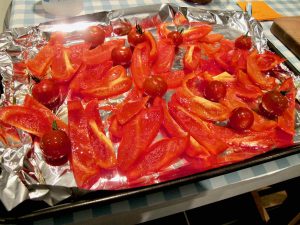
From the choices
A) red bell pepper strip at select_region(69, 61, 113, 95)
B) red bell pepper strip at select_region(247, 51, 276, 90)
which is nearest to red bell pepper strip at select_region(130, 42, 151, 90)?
red bell pepper strip at select_region(69, 61, 113, 95)

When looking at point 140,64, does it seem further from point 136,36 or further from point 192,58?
point 192,58

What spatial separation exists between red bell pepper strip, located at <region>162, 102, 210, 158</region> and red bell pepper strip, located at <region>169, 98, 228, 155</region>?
0.10 feet

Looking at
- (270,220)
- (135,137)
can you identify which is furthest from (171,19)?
(270,220)

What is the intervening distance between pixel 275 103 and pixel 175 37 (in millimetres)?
826

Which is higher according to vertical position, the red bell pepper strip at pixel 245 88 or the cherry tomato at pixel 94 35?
the cherry tomato at pixel 94 35

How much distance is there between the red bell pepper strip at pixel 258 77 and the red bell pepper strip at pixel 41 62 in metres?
1.30

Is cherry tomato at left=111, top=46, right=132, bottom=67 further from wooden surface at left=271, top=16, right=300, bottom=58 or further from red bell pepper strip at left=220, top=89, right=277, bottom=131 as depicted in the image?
wooden surface at left=271, top=16, right=300, bottom=58

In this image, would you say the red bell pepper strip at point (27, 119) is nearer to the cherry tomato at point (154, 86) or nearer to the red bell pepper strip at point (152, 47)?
the cherry tomato at point (154, 86)

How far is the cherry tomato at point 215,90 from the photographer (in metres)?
1.83

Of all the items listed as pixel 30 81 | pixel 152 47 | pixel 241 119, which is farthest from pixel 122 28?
pixel 241 119

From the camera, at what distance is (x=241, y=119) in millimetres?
1656

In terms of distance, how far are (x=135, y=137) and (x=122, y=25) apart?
1.04 meters

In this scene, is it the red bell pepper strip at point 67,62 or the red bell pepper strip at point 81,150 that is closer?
the red bell pepper strip at point 81,150

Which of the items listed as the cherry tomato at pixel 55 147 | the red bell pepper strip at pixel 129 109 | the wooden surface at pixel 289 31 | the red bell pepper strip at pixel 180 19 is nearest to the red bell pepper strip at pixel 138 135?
the red bell pepper strip at pixel 129 109
